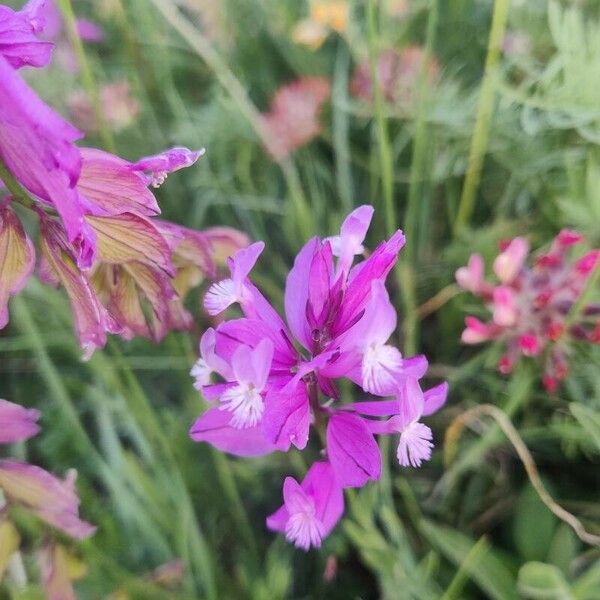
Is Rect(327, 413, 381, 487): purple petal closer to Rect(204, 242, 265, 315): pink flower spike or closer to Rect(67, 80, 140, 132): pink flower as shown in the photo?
Rect(204, 242, 265, 315): pink flower spike

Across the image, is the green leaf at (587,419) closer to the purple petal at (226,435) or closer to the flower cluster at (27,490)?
the purple petal at (226,435)

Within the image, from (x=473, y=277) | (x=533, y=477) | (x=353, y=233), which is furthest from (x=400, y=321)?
(x=353, y=233)

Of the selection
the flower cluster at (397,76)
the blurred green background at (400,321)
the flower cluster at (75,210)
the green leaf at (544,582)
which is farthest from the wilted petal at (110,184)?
the flower cluster at (397,76)

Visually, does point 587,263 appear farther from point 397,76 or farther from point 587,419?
point 397,76

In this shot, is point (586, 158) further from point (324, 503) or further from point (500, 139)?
point (324, 503)

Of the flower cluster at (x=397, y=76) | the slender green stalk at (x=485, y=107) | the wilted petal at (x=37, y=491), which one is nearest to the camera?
the wilted petal at (x=37, y=491)

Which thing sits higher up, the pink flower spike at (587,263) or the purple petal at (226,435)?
the purple petal at (226,435)
